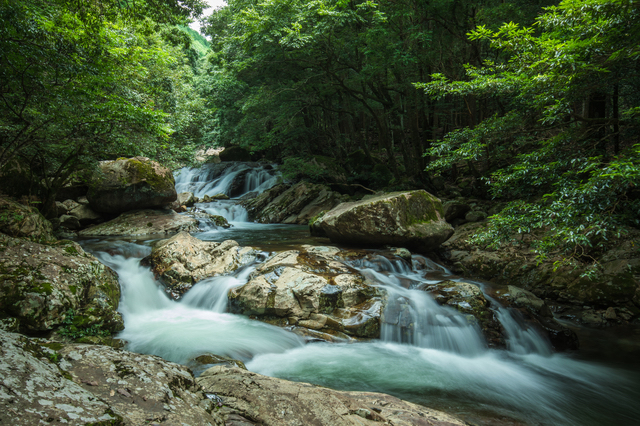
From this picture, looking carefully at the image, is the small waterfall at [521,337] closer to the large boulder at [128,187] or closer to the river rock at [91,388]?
the river rock at [91,388]

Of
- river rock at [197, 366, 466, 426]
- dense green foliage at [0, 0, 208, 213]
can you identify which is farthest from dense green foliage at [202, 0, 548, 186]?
river rock at [197, 366, 466, 426]

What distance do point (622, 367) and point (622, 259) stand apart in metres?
2.93

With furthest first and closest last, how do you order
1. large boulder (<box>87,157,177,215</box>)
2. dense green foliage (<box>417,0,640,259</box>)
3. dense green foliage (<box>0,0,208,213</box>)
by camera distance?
large boulder (<box>87,157,177,215</box>), dense green foliage (<box>0,0,208,213</box>), dense green foliage (<box>417,0,640,259</box>)

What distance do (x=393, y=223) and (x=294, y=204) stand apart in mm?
8891

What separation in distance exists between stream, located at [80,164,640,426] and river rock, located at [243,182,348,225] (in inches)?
336

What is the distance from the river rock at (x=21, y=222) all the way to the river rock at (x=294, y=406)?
248 inches

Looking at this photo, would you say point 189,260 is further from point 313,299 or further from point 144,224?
point 144,224

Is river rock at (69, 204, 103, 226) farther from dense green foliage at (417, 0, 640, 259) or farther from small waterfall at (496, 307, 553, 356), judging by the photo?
small waterfall at (496, 307, 553, 356)

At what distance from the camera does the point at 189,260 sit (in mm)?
7422

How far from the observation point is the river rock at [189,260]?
7.02 meters

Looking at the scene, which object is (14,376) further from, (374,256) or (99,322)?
(374,256)

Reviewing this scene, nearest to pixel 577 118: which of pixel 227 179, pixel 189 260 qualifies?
pixel 189 260

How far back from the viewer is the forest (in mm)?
4277

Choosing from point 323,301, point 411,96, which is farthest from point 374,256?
point 411,96
